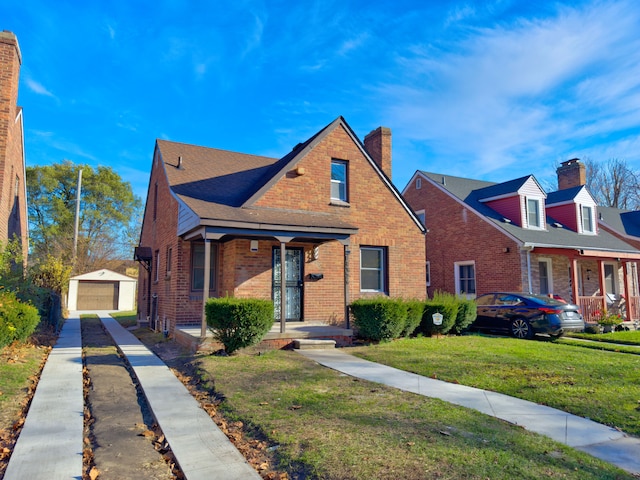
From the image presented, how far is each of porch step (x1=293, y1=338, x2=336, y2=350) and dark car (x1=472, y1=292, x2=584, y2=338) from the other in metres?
6.42

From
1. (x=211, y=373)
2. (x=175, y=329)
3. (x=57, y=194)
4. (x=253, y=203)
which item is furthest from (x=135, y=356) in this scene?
(x=57, y=194)

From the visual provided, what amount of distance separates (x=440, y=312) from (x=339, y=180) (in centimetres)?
515

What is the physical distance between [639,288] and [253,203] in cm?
2151

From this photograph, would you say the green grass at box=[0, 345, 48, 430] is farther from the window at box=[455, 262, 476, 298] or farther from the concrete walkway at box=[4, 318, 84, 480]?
the window at box=[455, 262, 476, 298]

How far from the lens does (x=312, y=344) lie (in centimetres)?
1013

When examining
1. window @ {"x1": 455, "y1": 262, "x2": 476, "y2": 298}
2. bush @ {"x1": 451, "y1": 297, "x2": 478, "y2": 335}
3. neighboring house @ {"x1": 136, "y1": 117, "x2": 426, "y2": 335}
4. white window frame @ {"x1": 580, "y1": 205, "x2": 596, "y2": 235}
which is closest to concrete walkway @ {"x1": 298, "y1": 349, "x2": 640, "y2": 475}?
neighboring house @ {"x1": 136, "y1": 117, "x2": 426, "y2": 335}

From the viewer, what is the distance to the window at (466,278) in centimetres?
1912

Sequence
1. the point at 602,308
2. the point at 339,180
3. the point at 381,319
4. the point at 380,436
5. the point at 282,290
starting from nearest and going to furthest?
the point at 380,436
the point at 282,290
the point at 381,319
the point at 339,180
the point at 602,308

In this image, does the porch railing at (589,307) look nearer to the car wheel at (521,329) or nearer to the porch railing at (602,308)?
the porch railing at (602,308)

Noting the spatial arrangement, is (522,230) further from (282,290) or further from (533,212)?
(282,290)

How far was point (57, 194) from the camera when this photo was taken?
3919cm

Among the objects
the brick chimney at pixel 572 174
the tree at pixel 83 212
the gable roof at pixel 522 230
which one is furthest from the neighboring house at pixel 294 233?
the tree at pixel 83 212

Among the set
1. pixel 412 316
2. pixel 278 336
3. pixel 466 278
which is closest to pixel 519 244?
pixel 466 278

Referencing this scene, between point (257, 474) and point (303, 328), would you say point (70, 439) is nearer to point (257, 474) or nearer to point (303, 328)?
point (257, 474)
